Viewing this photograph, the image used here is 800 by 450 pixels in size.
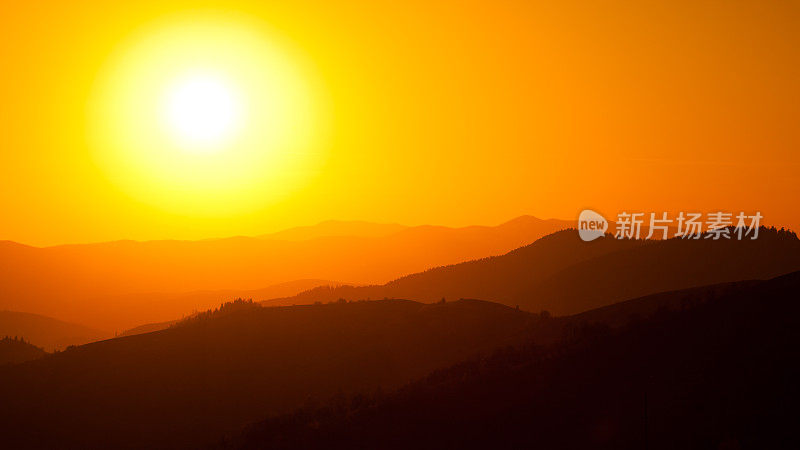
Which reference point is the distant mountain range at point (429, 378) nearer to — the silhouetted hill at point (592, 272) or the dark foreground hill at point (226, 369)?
the dark foreground hill at point (226, 369)

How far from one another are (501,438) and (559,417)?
1741 millimetres

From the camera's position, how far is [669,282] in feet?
252

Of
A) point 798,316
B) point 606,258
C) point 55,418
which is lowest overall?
point 55,418

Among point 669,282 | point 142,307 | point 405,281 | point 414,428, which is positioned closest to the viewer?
point 414,428

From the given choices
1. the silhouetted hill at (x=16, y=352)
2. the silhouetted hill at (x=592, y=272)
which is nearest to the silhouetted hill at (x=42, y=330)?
the silhouetted hill at (x=16, y=352)

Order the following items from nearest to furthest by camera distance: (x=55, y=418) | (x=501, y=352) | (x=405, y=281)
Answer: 1. (x=501, y=352)
2. (x=55, y=418)
3. (x=405, y=281)

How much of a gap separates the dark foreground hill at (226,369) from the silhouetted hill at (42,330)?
90213mm

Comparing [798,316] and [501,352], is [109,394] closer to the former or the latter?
[501,352]

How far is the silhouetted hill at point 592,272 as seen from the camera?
76125 mm

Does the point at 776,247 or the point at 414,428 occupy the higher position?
the point at 776,247

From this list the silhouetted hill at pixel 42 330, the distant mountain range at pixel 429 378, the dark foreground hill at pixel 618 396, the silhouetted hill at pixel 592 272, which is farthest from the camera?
the silhouetted hill at pixel 42 330

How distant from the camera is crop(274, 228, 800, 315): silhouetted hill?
7612 centimetres

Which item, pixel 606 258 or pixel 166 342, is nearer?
pixel 166 342

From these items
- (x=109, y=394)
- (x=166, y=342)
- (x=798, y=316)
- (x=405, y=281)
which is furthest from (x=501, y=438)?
(x=405, y=281)
